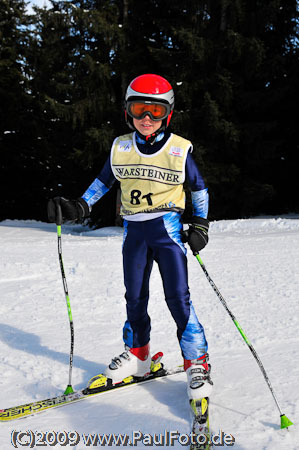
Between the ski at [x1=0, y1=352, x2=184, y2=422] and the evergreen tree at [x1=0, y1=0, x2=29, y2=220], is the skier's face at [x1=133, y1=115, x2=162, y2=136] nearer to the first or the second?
the ski at [x1=0, y1=352, x2=184, y2=422]

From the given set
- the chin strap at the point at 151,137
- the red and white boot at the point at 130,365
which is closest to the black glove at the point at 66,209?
the chin strap at the point at 151,137

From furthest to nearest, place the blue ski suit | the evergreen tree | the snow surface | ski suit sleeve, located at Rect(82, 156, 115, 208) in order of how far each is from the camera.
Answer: the evergreen tree
ski suit sleeve, located at Rect(82, 156, 115, 208)
the blue ski suit
the snow surface

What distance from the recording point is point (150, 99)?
291cm

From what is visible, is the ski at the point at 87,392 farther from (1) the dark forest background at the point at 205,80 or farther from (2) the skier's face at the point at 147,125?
(1) the dark forest background at the point at 205,80

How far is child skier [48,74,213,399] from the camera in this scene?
2932mm

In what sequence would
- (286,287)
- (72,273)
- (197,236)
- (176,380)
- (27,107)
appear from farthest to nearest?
1. (27,107)
2. (72,273)
3. (286,287)
4. (176,380)
5. (197,236)

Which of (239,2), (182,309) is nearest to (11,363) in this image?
(182,309)

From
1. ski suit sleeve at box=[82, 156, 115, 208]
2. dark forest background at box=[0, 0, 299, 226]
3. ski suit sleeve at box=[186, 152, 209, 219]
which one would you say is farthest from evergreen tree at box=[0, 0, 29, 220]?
ski suit sleeve at box=[186, 152, 209, 219]

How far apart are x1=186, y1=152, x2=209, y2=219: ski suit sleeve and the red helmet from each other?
0.33 meters

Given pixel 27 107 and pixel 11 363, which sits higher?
pixel 27 107

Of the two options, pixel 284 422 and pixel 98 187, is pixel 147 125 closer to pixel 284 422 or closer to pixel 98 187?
pixel 98 187

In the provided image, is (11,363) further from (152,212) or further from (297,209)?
(297,209)

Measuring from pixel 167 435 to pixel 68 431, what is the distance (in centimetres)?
A: 62

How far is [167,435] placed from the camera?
8.50ft
